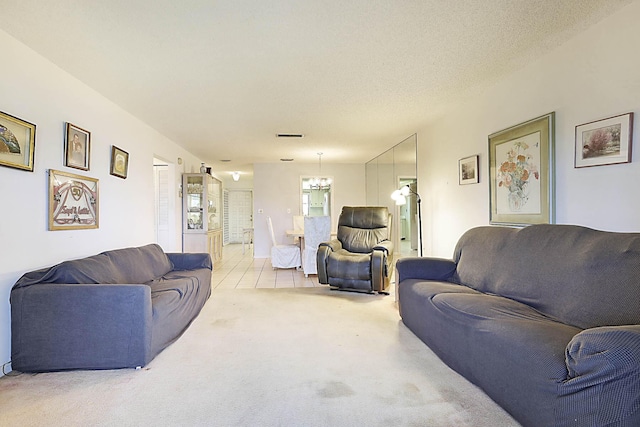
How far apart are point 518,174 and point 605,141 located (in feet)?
2.63

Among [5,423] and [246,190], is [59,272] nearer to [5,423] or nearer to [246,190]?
[5,423]

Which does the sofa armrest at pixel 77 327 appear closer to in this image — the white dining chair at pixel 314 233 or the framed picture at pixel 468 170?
the white dining chair at pixel 314 233

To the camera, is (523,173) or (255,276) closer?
(523,173)

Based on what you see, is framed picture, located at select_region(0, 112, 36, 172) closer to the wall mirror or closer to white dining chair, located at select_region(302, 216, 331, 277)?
white dining chair, located at select_region(302, 216, 331, 277)

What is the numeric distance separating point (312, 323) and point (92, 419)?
1.83 metres

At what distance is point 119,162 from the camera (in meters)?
3.62

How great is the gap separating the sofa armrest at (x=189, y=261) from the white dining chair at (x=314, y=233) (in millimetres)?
1671

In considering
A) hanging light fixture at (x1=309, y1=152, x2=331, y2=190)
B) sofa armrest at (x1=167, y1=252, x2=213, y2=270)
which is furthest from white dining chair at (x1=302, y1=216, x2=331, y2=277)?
hanging light fixture at (x1=309, y1=152, x2=331, y2=190)

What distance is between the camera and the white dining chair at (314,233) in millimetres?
5105

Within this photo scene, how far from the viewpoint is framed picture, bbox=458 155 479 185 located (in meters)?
3.52

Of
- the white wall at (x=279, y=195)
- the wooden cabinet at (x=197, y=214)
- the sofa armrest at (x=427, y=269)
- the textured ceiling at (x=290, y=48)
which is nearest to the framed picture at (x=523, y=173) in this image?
the textured ceiling at (x=290, y=48)

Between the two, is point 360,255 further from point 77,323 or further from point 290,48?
point 77,323

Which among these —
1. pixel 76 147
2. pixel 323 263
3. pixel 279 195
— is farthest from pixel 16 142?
pixel 279 195

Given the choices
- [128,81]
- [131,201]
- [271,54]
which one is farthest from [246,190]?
[271,54]
